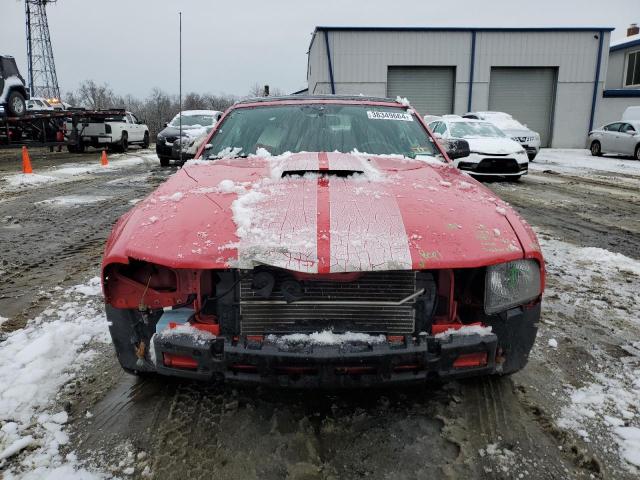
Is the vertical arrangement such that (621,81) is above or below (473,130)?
above

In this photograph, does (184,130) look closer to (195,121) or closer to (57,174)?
(195,121)

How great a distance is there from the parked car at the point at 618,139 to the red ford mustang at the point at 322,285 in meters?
17.7

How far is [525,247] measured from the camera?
189cm

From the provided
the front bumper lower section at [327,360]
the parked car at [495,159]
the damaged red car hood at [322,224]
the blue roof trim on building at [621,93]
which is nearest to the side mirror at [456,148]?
the damaged red car hood at [322,224]

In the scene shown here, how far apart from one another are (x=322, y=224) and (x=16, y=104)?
54.4ft

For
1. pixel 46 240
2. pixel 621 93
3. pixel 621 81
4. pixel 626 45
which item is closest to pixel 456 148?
pixel 46 240

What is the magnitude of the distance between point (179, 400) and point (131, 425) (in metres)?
0.24

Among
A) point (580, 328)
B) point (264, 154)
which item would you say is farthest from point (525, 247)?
point (264, 154)

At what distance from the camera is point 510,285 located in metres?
1.93

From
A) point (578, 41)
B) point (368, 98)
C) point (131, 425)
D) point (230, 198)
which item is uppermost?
point (578, 41)

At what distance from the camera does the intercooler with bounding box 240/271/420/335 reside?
1896 millimetres

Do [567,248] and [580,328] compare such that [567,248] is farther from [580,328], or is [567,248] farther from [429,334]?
[429,334]

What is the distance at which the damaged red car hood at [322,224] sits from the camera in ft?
5.77

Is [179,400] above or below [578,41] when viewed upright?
below
